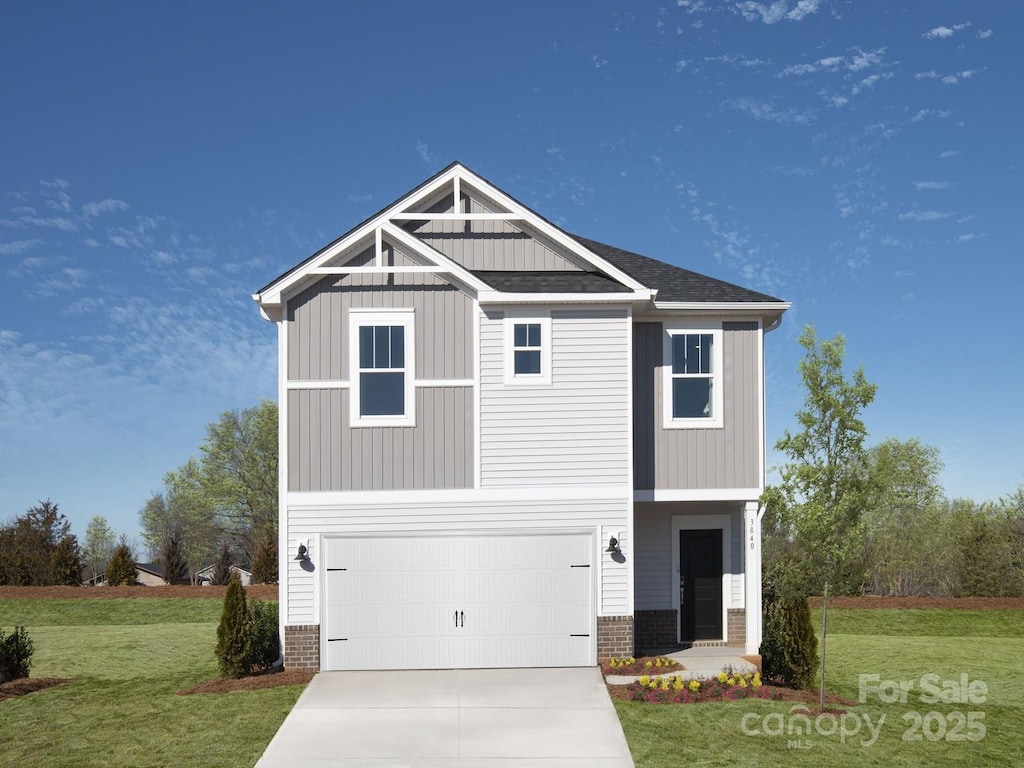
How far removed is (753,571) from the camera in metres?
15.4

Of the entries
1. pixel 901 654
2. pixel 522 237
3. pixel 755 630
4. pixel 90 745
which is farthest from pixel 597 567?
pixel 901 654

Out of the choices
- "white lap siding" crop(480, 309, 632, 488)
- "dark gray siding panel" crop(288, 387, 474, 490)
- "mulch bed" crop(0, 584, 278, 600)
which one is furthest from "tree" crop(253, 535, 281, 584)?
"white lap siding" crop(480, 309, 632, 488)

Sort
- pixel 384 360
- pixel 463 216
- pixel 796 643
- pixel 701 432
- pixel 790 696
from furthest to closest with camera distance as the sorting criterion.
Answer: pixel 701 432, pixel 463 216, pixel 384 360, pixel 796 643, pixel 790 696

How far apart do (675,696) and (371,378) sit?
22.4 ft

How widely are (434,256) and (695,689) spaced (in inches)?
309

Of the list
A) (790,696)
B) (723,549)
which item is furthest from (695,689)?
(723,549)

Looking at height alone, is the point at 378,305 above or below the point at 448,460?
above

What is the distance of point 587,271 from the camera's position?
1546 cm

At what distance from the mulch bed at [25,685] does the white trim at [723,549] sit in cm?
1102

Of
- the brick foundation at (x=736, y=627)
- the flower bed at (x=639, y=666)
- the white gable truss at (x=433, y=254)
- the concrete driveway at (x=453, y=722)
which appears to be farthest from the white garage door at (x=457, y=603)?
the white gable truss at (x=433, y=254)

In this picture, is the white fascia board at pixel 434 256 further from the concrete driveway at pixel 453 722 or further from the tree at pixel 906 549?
the tree at pixel 906 549

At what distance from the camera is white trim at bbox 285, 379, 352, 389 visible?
47.8 ft

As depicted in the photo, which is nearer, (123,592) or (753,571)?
(753,571)

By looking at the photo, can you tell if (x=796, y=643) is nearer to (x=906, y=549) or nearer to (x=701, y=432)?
(x=701, y=432)
